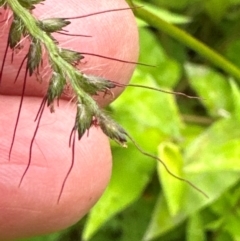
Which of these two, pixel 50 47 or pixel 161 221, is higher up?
pixel 50 47

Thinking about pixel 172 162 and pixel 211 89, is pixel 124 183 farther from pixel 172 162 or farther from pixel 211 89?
pixel 211 89

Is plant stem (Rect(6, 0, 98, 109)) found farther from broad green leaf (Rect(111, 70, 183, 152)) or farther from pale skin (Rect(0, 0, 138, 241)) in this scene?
broad green leaf (Rect(111, 70, 183, 152))

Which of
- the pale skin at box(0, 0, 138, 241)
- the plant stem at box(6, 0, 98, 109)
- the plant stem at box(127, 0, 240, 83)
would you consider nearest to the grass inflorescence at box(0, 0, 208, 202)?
the plant stem at box(6, 0, 98, 109)

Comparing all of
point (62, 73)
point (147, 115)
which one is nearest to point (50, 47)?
point (62, 73)

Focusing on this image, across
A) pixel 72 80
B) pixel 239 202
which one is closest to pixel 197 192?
pixel 239 202

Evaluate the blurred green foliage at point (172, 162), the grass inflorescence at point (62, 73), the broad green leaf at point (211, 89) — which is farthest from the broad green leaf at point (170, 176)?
the grass inflorescence at point (62, 73)

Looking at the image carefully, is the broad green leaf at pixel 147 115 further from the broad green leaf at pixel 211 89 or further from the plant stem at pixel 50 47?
the plant stem at pixel 50 47
